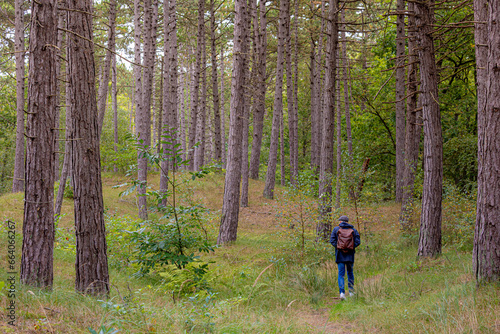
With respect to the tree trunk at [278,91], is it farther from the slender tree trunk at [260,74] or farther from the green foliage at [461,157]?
the green foliage at [461,157]

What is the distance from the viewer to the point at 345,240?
7.66 m

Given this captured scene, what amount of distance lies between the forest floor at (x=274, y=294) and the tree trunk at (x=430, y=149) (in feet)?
1.99

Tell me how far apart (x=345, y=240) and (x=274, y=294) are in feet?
6.28

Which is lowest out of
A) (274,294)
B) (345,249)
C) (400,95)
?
(274,294)

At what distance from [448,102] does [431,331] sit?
1698 centimetres

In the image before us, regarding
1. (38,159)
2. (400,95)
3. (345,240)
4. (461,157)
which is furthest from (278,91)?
(38,159)

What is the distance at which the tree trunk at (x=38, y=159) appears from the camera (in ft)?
18.2

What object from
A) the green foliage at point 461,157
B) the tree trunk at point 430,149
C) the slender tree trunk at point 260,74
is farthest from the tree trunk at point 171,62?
the green foliage at point 461,157

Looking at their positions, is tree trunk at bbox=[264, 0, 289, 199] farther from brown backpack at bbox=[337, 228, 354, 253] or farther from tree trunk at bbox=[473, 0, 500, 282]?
tree trunk at bbox=[473, 0, 500, 282]

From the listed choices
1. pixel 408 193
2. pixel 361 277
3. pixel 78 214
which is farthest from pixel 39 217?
pixel 408 193

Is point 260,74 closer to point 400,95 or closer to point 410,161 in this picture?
point 400,95

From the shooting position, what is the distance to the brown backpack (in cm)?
761

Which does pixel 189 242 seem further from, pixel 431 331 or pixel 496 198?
pixel 496 198

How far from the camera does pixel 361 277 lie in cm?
852
